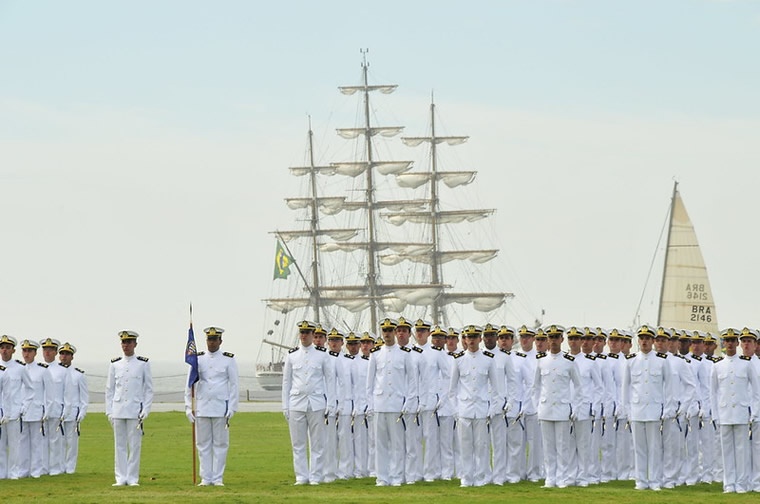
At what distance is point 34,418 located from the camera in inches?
934

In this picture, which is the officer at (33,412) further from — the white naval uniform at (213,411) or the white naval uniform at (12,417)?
the white naval uniform at (213,411)

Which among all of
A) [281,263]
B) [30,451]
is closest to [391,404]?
[30,451]

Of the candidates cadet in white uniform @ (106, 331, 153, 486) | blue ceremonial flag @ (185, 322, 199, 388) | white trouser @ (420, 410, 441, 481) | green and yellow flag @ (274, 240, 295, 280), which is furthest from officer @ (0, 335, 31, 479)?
green and yellow flag @ (274, 240, 295, 280)

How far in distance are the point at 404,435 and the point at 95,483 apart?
489cm

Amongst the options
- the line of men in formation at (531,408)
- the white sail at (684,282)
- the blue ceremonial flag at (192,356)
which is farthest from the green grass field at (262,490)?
the white sail at (684,282)

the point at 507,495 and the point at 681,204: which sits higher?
the point at 681,204

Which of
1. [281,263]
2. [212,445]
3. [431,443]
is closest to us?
[212,445]

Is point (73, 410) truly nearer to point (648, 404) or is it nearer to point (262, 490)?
point (262, 490)

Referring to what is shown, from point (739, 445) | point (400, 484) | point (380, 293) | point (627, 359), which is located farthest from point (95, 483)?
point (380, 293)

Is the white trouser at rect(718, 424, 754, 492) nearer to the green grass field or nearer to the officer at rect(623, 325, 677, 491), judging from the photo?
the green grass field

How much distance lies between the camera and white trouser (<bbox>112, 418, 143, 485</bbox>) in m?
21.8

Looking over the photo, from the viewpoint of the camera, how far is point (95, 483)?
22.7 meters

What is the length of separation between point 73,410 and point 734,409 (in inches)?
430

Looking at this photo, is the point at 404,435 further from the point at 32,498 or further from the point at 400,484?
the point at 32,498
